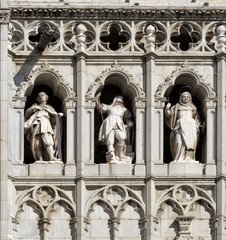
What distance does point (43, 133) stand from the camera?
5581 cm

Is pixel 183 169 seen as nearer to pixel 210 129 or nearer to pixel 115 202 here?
pixel 210 129

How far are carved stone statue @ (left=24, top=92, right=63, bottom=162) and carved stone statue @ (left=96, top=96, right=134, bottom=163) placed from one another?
2.86 ft

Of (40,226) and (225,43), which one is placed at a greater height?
(225,43)

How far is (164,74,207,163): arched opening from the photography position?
56.2 meters

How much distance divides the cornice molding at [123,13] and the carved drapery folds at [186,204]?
3469 mm

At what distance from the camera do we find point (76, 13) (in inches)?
2219

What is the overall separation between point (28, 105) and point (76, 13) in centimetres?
203

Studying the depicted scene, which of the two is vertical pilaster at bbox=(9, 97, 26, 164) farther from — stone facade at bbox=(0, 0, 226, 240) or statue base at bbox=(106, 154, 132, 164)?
statue base at bbox=(106, 154, 132, 164)

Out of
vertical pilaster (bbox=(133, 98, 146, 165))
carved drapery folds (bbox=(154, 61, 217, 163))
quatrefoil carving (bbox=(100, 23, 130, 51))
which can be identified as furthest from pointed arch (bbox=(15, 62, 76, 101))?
carved drapery folds (bbox=(154, 61, 217, 163))

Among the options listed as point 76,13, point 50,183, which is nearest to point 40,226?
point 50,183

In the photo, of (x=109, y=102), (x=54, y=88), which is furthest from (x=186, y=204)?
(x=54, y=88)

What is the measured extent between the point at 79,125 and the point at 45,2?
2.56 m

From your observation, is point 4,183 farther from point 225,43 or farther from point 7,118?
point 225,43

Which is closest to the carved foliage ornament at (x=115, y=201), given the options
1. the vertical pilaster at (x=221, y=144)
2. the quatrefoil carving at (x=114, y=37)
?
the vertical pilaster at (x=221, y=144)
